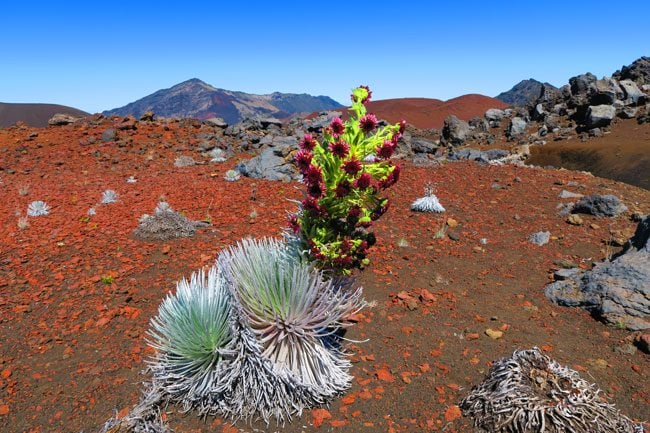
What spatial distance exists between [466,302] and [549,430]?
6.91ft

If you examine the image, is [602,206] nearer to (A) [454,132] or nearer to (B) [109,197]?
(B) [109,197]

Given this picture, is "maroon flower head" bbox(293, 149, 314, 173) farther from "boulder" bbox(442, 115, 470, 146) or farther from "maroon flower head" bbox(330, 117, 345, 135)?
"boulder" bbox(442, 115, 470, 146)

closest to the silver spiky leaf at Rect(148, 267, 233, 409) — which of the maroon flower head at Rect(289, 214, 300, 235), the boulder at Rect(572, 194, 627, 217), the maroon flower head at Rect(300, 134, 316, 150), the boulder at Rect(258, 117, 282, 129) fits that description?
the maroon flower head at Rect(289, 214, 300, 235)

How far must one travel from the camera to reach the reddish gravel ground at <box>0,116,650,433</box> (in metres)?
3.21

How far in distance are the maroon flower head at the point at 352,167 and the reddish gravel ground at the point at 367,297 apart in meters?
1.63

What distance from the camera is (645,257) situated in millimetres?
4586

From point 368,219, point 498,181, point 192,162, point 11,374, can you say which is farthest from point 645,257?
point 192,162

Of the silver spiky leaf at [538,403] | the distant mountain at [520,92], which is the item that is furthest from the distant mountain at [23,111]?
the distant mountain at [520,92]

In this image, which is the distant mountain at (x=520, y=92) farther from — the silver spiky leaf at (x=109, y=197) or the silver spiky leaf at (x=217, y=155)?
the silver spiky leaf at (x=109, y=197)

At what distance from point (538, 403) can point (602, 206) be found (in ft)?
19.2

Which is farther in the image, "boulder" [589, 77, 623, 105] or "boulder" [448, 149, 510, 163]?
"boulder" [589, 77, 623, 105]

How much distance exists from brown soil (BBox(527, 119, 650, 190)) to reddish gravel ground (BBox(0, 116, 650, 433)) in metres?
4.17

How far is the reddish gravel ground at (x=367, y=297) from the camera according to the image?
10.5ft

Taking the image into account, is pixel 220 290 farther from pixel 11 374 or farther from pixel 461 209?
pixel 461 209
